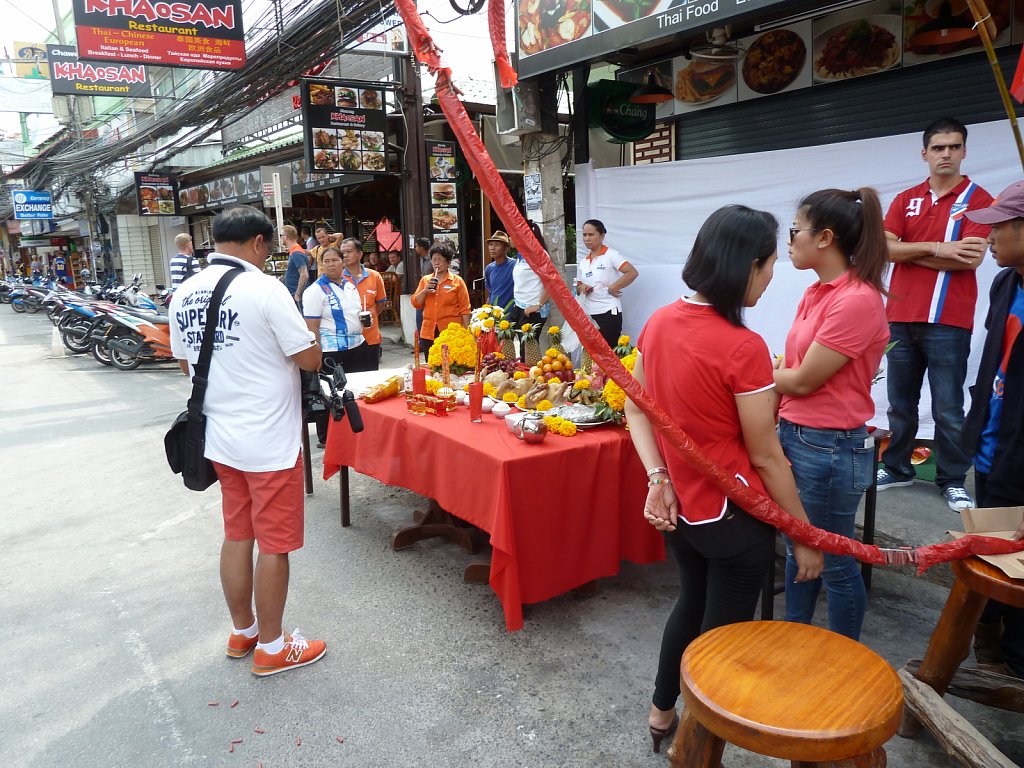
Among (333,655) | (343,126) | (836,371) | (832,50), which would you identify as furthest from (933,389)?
(343,126)

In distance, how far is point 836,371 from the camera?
213 cm

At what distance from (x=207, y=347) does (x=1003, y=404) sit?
2.87 metres

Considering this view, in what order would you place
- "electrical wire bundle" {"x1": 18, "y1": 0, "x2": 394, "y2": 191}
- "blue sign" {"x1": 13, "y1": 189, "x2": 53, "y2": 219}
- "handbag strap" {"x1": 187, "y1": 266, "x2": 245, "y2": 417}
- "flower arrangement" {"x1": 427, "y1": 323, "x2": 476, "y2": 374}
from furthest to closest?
"blue sign" {"x1": 13, "y1": 189, "x2": 53, "y2": 219}
"electrical wire bundle" {"x1": 18, "y1": 0, "x2": 394, "y2": 191}
"flower arrangement" {"x1": 427, "y1": 323, "x2": 476, "y2": 374}
"handbag strap" {"x1": 187, "y1": 266, "x2": 245, "y2": 417}

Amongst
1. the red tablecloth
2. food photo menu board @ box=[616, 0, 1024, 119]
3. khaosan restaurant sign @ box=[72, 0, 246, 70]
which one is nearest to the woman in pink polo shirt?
the red tablecloth

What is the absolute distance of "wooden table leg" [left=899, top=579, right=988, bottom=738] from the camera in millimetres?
1977

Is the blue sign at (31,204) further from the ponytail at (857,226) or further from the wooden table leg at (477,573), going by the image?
the ponytail at (857,226)

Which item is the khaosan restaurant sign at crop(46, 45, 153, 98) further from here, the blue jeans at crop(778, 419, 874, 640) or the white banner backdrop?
the blue jeans at crop(778, 419, 874, 640)

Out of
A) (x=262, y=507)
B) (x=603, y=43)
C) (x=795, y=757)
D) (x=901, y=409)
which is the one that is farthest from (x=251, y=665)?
(x=603, y=43)

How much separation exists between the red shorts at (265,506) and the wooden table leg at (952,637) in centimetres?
231

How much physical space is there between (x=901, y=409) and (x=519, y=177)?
9364mm

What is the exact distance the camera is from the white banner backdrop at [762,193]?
437 centimetres

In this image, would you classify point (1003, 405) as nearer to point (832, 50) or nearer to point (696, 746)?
point (696, 746)

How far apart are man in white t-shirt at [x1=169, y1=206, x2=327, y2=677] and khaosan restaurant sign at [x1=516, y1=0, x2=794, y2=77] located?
3.46 metres

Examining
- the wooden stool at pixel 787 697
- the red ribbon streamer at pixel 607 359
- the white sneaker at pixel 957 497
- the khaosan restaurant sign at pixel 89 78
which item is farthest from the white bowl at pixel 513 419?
the khaosan restaurant sign at pixel 89 78
